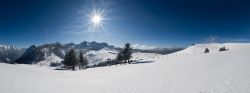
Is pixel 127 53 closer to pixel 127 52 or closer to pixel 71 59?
pixel 127 52

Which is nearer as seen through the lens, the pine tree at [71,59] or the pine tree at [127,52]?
the pine tree at [71,59]

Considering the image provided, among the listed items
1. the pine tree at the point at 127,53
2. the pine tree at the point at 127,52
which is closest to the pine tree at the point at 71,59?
the pine tree at the point at 127,53

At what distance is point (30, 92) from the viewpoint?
47.6 ft

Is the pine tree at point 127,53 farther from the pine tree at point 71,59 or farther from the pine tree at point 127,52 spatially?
the pine tree at point 71,59

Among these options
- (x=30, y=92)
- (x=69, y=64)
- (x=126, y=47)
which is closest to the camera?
(x=30, y=92)

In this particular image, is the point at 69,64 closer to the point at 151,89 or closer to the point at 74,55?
the point at 74,55

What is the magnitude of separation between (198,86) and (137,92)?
5.45 m

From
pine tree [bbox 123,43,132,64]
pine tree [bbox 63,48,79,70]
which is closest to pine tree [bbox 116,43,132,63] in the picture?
pine tree [bbox 123,43,132,64]

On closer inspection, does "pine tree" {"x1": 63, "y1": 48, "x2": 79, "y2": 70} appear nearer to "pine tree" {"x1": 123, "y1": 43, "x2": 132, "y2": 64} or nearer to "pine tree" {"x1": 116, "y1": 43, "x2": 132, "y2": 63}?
"pine tree" {"x1": 116, "y1": 43, "x2": 132, "y2": 63}

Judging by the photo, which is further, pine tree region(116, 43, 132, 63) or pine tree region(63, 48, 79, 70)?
pine tree region(116, 43, 132, 63)

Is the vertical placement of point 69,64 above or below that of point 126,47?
below

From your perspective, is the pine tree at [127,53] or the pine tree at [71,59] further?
the pine tree at [127,53]

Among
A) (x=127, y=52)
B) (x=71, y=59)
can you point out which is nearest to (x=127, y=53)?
(x=127, y=52)

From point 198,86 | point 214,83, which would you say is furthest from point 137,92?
point 214,83
